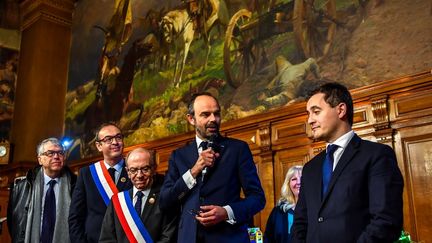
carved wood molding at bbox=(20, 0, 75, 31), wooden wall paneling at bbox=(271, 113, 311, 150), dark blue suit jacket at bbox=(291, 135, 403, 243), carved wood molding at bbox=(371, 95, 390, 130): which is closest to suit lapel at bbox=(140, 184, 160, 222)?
dark blue suit jacket at bbox=(291, 135, 403, 243)

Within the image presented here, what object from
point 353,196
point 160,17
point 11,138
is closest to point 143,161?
point 353,196

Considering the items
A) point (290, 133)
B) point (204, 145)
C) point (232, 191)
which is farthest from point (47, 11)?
point (232, 191)

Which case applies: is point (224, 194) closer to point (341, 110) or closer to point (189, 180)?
point (189, 180)

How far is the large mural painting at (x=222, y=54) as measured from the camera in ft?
20.5

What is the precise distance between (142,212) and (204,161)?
0.82 m

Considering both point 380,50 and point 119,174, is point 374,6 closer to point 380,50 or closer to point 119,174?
point 380,50

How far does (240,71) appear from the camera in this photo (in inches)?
322

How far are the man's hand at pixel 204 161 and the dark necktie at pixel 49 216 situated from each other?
231 centimetres

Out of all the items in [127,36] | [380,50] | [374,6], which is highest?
[127,36]

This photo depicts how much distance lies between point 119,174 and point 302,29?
4.64 m

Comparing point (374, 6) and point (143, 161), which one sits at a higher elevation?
point (374, 6)

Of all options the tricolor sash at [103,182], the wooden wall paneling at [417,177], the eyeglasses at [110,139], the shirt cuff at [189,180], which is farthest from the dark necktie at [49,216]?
the wooden wall paneling at [417,177]

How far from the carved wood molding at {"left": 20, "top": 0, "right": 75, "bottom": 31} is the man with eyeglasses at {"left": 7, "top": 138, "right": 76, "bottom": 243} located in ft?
32.8

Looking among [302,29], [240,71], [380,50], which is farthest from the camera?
[240,71]
